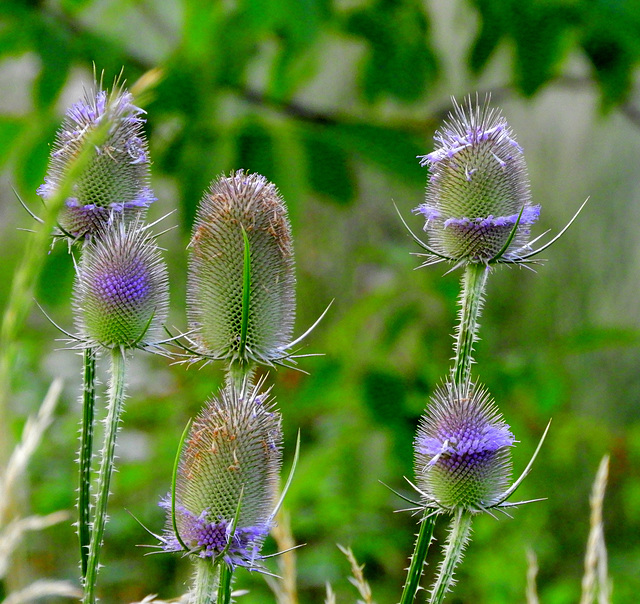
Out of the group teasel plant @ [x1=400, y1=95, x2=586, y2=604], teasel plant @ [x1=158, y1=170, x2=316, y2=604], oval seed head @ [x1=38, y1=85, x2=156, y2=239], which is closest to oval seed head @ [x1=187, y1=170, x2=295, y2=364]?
teasel plant @ [x1=158, y1=170, x2=316, y2=604]

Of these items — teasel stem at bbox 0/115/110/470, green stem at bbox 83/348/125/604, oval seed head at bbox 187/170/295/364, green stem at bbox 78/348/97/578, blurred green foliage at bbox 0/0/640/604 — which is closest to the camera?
teasel stem at bbox 0/115/110/470

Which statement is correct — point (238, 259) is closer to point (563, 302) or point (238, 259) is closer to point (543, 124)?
point (563, 302)

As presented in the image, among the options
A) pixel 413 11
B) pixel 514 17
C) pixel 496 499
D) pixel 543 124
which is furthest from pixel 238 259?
pixel 543 124

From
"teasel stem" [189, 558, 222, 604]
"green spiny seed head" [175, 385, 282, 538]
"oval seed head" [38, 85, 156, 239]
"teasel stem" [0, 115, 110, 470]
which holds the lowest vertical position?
"teasel stem" [189, 558, 222, 604]

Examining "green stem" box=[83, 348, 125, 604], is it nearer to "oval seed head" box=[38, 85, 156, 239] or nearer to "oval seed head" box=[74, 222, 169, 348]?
"oval seed head" box=[74, 222, 169, 348]

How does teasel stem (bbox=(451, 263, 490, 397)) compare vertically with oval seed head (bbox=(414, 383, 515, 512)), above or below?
above

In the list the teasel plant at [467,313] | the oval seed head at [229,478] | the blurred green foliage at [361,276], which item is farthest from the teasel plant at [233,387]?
the blurred green foliage at [361,276]

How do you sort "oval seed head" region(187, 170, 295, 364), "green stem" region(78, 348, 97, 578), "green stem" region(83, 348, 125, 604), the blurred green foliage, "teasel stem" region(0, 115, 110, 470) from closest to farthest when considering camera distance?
1. "teasel stem" region(0, 115, 110, 470)
2. "green stem" region(83, 348, 125, 604)
3. "green stem" region(78, 348, 97, 578)
4. "oval seed head" region(187, 170, 295, 364)
5. the blurred green foliage
